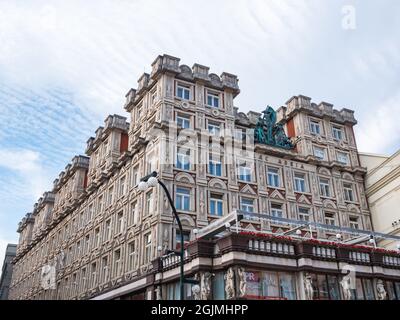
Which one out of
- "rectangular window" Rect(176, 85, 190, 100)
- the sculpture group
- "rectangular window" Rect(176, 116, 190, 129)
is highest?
"rectangular window" Rect(176, 85, 190, 100)

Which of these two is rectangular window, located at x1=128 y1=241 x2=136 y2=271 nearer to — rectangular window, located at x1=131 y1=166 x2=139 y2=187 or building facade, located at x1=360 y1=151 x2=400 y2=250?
rectangular window, located at x1=131 y1=166 x2=139 y2=187

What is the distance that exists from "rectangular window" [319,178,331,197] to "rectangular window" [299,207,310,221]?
2517 millimetres

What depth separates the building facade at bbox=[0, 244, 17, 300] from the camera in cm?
7875

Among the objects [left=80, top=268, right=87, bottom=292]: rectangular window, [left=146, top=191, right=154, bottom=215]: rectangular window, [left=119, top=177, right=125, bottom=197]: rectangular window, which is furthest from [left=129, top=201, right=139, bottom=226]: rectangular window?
[left=80, top=268, right=87, bottom=292]: rectangular window

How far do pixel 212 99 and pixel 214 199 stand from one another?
8818 mm

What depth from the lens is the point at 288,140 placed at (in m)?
39.7

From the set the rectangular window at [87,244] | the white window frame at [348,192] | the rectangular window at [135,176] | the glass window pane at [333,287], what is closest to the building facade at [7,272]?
the rectangular window at [87,244]

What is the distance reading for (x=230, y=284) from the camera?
2228 cm

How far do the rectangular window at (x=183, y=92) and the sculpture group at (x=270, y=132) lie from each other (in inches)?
259

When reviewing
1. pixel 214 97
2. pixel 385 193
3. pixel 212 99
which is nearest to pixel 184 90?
pixel 212 99

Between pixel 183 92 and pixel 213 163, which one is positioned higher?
pixel 183 92

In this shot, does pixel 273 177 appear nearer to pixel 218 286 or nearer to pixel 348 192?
pixel 348 192

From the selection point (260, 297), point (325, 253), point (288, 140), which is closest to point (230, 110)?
point (288, 140)
